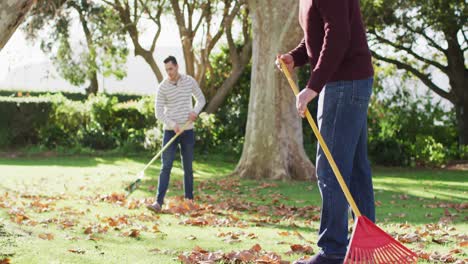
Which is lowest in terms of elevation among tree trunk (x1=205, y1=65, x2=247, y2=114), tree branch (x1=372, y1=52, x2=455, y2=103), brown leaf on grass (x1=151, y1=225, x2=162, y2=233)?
brown leaf on grass (x1=151, y1=225, x2=162, y2=233)

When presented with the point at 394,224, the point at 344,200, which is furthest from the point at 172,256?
the point at 394,224

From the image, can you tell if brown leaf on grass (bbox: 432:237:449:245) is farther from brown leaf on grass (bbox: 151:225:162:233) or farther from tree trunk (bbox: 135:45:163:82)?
tree trunk (bbox: 135:45:163:82)

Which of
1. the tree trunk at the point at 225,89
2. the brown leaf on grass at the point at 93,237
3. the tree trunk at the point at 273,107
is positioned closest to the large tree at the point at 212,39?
the tree trunk at the point at 225,89

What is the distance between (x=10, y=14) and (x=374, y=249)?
2530mm

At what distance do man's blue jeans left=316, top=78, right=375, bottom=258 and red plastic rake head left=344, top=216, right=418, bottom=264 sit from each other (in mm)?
223

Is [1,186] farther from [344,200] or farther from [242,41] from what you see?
[242,41]

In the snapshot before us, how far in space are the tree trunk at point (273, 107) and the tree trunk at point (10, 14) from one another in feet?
26.5

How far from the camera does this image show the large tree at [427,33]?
18.8m

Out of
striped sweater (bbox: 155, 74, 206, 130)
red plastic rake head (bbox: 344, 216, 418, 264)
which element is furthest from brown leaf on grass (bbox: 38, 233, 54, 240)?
striped sweater (bbox: 155, 74, 206, 130)

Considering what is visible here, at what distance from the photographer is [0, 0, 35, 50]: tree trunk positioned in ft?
12.9

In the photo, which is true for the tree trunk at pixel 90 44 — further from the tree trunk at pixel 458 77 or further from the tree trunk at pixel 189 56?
the tree trunk at pixel 458 77

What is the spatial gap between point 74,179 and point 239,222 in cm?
638

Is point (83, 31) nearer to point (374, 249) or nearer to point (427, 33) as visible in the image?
point (427, 33)

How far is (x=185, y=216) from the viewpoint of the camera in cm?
769
